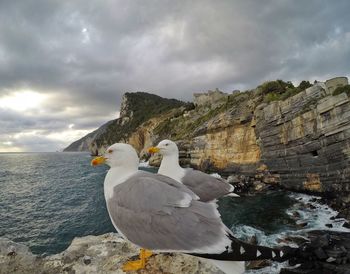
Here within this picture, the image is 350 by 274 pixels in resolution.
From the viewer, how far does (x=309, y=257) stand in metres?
15.2

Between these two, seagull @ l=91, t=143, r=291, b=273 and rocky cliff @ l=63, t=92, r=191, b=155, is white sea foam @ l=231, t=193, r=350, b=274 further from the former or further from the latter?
rocky cliff @ l=63, t=92, r=191, b=155

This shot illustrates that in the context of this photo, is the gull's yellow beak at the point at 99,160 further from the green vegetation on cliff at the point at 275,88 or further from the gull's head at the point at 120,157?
the green vegetation on cliff at the point at 275,88

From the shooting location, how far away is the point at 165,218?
359 cm

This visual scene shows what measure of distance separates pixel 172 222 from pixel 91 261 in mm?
2106

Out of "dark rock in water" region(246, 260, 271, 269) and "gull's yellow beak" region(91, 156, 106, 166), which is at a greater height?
"gull's yellow beak" region(91, 156, 106, 166)

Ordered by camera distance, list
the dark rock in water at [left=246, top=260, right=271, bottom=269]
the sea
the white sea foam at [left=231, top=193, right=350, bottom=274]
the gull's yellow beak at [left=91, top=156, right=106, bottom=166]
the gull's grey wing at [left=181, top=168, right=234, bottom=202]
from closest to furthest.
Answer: the gull's yellow beak at [left=91, top=156, right=106, bottom=166] → the gull's grey wing at [left=181, top=168, right=234, bottom=202] → the dark rock in water at [left=246, top=260, right=271, bottom=269] → the white sea foam at [left=231, top=193, right=350, bottom=274] → the sea

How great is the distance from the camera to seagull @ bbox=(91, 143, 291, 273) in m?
3.21

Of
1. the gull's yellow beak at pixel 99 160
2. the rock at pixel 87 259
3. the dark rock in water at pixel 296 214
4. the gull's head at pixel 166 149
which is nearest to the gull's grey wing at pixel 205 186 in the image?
the gull's head at pixel 166 149

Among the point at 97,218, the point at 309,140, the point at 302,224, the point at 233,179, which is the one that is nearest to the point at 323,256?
the point at 302,224

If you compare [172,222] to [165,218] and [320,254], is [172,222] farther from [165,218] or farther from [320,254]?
[320,254]

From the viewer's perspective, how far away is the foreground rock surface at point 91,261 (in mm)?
4441

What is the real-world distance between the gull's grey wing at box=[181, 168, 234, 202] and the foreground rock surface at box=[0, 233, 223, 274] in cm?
155

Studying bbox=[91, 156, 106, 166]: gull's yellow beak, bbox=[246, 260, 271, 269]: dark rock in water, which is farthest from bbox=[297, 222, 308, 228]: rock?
bbox=[91, 156, 106, 166]: gull's yellow beak

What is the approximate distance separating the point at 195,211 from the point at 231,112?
4036cm
